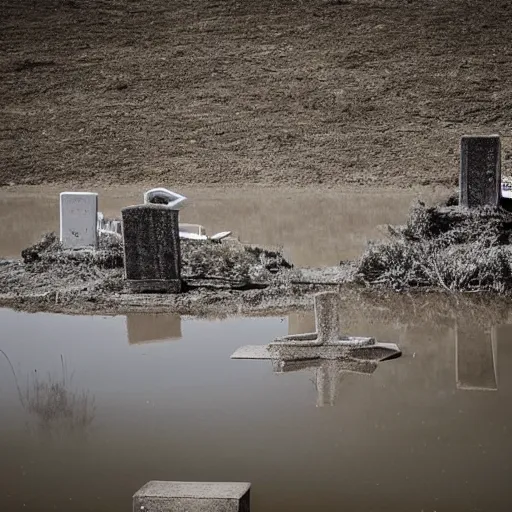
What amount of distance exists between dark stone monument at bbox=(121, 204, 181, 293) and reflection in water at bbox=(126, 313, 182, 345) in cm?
90

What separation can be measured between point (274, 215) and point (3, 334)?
8940 millimetres

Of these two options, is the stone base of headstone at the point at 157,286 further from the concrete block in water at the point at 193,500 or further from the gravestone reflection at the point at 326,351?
the concrete block in water at the point at 193,500

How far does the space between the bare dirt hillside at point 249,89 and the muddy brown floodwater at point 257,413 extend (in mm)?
11390

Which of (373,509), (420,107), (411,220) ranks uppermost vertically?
(420,107)

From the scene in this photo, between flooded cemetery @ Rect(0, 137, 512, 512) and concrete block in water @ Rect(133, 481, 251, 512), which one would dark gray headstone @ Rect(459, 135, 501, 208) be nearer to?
flooded cemetery @ Rect(0, 137, 512, 512)

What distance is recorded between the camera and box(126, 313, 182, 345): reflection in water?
10555 millimetres

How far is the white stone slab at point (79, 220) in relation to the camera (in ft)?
47.1

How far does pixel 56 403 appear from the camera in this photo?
834cm

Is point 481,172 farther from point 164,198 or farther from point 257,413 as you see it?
point 257,413

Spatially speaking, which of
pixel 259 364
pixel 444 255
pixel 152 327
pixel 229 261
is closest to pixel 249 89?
pixel 229 261

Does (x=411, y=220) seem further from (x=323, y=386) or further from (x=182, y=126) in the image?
(x=182, y=126)

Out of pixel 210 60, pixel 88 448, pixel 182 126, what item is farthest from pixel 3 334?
pixel 210 60

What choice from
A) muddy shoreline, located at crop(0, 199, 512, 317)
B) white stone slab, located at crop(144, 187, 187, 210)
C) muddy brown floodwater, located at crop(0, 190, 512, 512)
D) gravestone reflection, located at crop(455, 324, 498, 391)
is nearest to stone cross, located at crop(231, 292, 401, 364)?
muddy brown floodwater, located at crop(0, 190, 512, 512)

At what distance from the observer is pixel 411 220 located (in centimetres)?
1390
